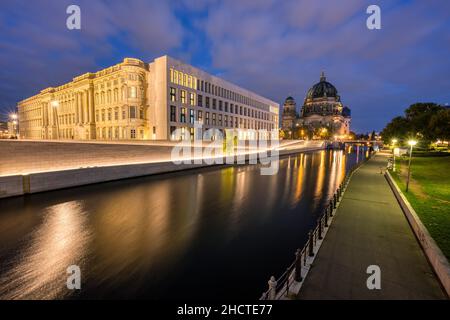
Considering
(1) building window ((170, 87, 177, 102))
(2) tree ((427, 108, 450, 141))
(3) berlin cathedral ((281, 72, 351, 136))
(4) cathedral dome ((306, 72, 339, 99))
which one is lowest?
(2) tree ((427, 108, 450, 141))

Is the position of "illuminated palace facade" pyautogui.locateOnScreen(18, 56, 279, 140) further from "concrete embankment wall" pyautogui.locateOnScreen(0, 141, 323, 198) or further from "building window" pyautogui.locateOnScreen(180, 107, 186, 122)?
"concrete embankment wall" pyautogui.locateOnScreen(0, 141, 323, 198)

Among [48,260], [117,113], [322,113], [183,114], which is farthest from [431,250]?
[322,113]

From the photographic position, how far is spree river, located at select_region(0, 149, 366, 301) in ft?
19.9

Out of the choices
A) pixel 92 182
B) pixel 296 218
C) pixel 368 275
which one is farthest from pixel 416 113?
pixel 92 182

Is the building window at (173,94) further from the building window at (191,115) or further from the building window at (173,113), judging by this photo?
the building window at (191,115)

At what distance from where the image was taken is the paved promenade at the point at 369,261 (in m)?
5.28

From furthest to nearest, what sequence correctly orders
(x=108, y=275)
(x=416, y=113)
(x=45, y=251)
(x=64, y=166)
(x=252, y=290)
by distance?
(x=416, y=113) → (x=64, y=166) → (x=45, y=251) → (x=108, y=275) → (x=252, y=290)

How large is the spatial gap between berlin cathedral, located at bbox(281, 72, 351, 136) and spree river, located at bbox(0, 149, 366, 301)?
5892 inches

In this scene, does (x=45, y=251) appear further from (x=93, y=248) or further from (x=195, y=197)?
(x=195, y=197)

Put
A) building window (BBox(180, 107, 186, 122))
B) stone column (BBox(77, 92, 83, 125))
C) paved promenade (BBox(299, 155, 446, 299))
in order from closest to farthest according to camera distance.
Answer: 1. paved promenade (BBox(299, 155, 446, 299))
2. building window (BBox(180, 107, 186, 122))
3. stone column (BBox(77, 92, 83, 125))

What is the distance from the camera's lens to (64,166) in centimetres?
1831

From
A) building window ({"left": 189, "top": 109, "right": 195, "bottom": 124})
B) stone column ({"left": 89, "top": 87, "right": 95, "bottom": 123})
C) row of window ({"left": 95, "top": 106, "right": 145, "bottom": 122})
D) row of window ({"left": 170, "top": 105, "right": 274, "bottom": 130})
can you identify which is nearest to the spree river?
row of window ({"left": 95, "top": 106, "right": 145, "bottom": 122})
